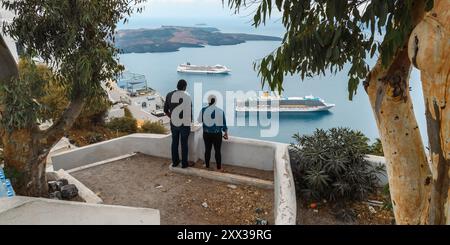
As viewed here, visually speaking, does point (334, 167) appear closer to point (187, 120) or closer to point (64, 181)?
point (187, 120)

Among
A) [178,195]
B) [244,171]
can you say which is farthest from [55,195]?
[244,171]

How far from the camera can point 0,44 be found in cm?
409

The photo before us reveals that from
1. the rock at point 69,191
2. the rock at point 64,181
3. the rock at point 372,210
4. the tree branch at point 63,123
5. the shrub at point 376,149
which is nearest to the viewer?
the tree branch at point 63,123

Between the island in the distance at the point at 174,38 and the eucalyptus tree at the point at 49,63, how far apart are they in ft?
108

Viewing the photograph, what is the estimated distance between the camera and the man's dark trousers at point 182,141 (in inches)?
247

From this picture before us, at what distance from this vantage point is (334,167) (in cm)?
515

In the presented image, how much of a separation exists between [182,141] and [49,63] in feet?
8.87

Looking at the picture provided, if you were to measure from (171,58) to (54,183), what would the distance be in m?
37.9

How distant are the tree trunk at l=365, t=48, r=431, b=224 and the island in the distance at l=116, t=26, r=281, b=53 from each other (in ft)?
113

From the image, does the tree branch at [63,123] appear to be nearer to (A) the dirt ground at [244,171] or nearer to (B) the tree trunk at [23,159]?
(B) the tree trunk at [23,159]

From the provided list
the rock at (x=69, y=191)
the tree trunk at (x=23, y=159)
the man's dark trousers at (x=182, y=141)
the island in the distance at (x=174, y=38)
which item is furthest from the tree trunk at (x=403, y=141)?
the island in the distance at (x=174, y=38)

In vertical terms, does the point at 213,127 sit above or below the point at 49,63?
below
